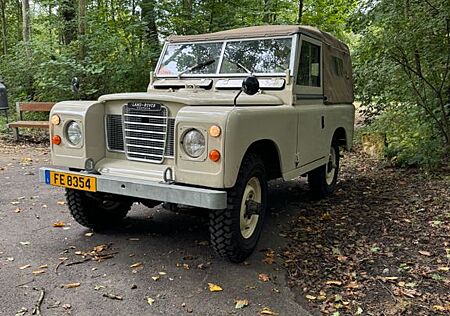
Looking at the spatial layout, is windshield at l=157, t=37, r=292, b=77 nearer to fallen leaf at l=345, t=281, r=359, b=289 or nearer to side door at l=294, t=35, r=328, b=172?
side door at l=294, t=35, r=328, b=172

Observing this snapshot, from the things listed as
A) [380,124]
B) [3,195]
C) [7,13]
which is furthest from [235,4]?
[7,13]

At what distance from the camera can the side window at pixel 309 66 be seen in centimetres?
468

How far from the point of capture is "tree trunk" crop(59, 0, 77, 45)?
11981 mm

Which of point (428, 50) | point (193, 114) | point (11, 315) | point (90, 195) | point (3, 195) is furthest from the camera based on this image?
point (428, 50)

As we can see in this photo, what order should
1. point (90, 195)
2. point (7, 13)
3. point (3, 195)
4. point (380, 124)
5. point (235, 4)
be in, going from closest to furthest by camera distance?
point (90, 195), point (3, 195), point (380, 124), point (235, 4), point (7, 13)

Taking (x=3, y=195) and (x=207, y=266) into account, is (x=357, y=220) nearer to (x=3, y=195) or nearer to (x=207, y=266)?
(x=207, y=266)

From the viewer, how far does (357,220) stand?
15.9ft

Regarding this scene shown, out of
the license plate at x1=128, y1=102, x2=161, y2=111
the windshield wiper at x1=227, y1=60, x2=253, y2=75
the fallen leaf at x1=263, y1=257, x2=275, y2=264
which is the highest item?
the windshield wiper at x1=227, y1=60, x2=253, y2=75

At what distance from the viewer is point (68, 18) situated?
12.5 metres

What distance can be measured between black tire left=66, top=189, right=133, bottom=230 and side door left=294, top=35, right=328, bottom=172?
1882 millimetres

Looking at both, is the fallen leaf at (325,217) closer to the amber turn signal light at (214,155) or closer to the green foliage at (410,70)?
the amber turn signal light at (214,155)

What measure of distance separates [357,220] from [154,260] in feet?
7.96

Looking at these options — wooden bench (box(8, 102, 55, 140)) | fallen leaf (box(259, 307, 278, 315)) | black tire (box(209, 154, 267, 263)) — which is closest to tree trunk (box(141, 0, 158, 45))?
wooden bench (box(8, 102, 55, 140))

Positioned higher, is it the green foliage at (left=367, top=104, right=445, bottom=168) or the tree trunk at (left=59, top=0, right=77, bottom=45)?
the tree trunk at (left=59, top=0, right=77, bottom=45)
